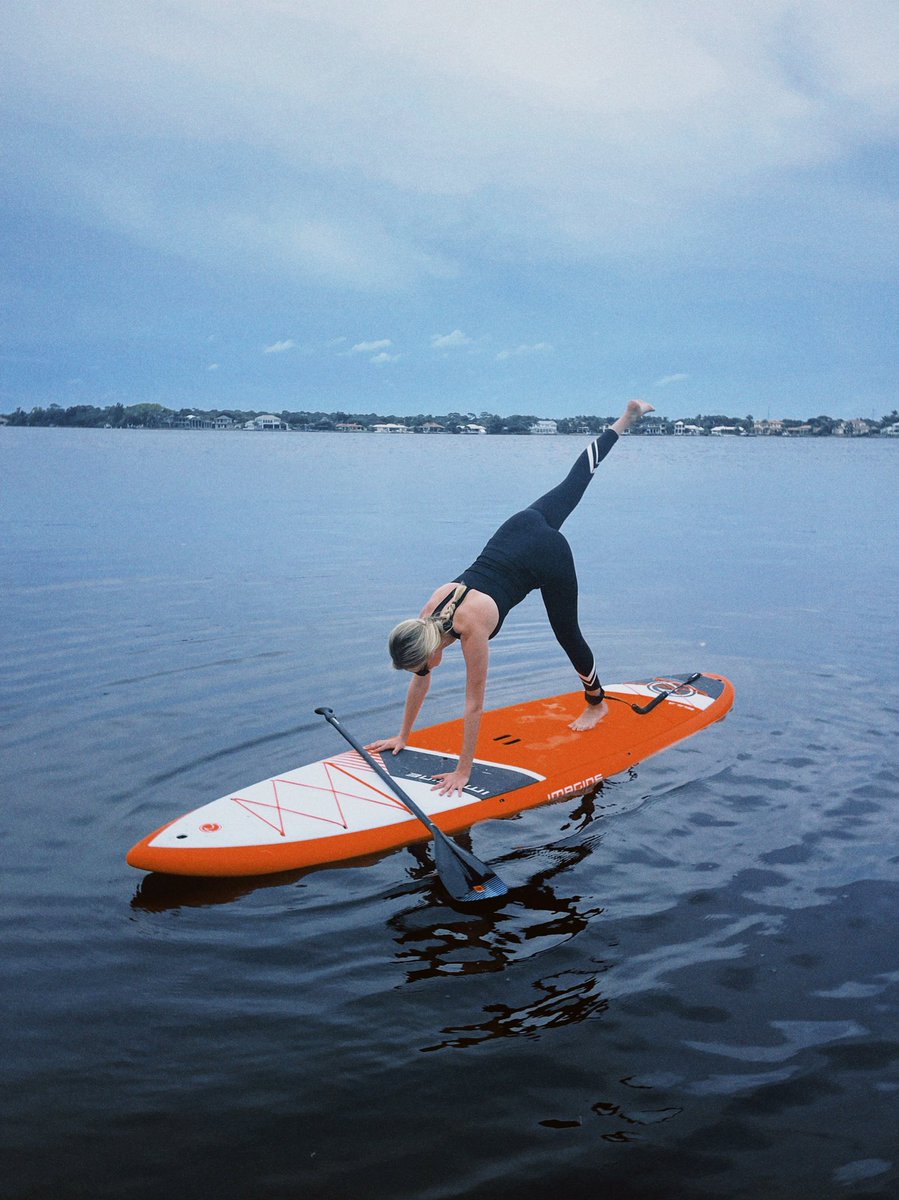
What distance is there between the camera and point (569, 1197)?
3307 millimetres

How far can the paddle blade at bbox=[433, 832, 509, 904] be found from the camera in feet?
17.4

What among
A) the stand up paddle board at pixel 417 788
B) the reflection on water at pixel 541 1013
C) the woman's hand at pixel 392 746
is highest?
the woman's hand at pixel 392 746

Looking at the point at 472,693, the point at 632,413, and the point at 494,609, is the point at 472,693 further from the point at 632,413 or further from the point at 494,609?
the point at 632,413

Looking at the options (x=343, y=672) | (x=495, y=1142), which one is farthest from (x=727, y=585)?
(x=495, y=1142)

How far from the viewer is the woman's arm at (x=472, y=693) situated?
6.03m

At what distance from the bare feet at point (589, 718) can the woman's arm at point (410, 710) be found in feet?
5.08

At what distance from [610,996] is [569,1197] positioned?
1177mm

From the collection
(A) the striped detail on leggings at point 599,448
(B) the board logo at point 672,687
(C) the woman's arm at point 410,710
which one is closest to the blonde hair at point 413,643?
(C) the woman's arm at point 410,710

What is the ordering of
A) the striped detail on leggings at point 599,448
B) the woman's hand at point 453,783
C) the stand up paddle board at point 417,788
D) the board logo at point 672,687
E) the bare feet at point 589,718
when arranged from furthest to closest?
the board logo at point 672,687 < the striped detail on leggings at point 599,448 < the bare feet at point 589,718 < the woman's hand at point 453,783 < the stand up paddle board at point 417,788

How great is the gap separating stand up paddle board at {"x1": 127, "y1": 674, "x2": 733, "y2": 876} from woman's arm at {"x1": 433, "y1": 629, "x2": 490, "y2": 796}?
16cm

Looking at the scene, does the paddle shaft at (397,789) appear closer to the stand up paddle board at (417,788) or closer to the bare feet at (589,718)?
the stand up paddle board at (417,788)

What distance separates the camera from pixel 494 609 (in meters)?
6.39

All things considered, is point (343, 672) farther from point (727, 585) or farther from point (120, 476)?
point (120, 476)

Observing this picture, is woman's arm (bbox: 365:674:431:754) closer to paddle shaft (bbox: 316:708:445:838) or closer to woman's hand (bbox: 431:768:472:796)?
paddle shaft (bbox: 316:708:445:838)
